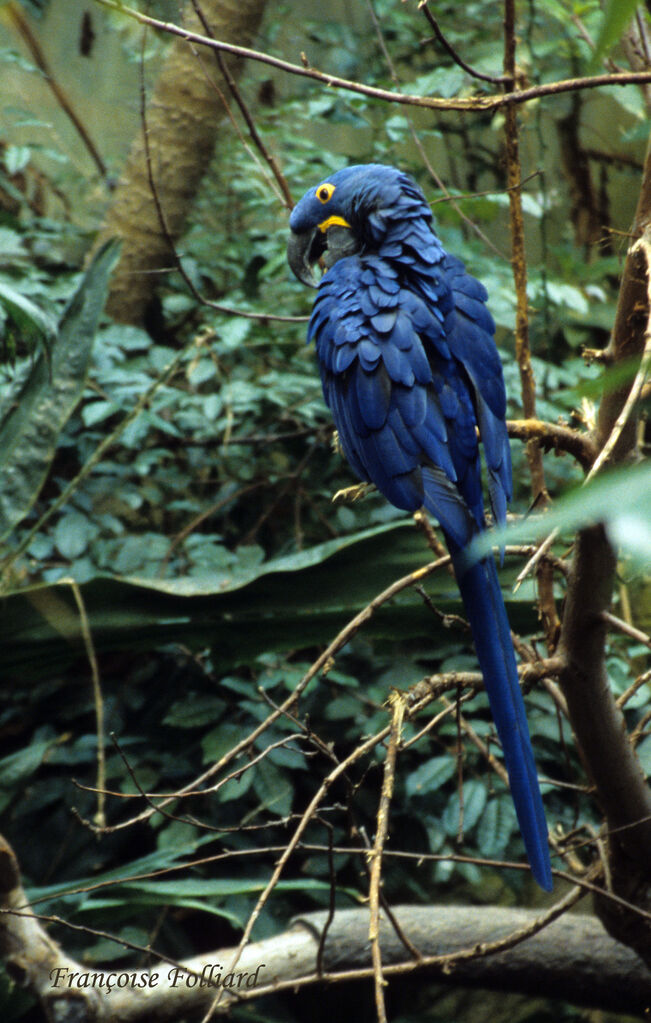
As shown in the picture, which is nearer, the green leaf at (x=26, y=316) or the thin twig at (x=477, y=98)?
the thin twig at (x=477, y=98)

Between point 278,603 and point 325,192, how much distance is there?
0.61 metres

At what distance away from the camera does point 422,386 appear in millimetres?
917

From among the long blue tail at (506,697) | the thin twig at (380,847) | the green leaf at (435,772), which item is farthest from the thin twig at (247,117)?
the green leaf at (435,772)

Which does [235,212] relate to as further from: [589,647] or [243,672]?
[589,647]

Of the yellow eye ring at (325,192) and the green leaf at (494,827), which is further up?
the yellow eye ring at (325,192)

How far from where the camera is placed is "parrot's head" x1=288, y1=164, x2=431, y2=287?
1054 millimetres

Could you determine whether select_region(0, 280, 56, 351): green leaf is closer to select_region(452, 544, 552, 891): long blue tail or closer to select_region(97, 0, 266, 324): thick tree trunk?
select_region(452, 544, 552, 891): long blue tail

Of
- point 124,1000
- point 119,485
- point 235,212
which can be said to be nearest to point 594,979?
point 124,1000

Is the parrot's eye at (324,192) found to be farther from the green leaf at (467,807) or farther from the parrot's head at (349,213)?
the green leaf at (467,807)

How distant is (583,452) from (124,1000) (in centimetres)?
88

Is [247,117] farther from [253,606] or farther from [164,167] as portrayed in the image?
[164,167]

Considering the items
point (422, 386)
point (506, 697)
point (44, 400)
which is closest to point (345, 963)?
point (506, 697)

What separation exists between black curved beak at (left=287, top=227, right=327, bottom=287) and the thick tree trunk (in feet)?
2.64

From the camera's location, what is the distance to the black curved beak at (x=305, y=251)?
1211mm
